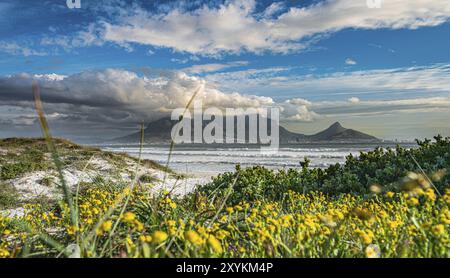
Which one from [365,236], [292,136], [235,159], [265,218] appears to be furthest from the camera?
[292,136]

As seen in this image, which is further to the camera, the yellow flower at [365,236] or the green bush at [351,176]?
the green bush at [351,176]

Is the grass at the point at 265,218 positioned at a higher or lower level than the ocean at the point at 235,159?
higher

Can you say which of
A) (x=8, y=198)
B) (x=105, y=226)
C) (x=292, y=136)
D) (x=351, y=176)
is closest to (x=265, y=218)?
(x=105, y=226)

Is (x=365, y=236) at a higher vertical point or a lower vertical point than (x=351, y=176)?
higher

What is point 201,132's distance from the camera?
11312cm

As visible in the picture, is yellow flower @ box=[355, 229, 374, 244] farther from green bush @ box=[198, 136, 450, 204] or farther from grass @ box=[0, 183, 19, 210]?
grass @ box=[0, 183, 19, 210]

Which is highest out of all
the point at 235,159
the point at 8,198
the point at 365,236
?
the point at 365,236

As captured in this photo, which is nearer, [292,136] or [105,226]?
[105,226]

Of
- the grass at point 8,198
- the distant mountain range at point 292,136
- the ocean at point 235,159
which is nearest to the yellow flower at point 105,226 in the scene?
the grass at point 8,198

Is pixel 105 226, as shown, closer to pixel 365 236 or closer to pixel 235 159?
pixel 365 236

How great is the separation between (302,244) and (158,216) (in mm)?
1992

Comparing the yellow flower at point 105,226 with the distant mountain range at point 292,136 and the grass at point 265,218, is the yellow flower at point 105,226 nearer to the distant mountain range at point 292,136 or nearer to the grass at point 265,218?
the grass at point 265,218

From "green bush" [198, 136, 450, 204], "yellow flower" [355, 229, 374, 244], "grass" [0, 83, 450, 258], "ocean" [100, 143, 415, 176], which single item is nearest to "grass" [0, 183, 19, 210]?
"grass" [0, 83, 450, 258]
